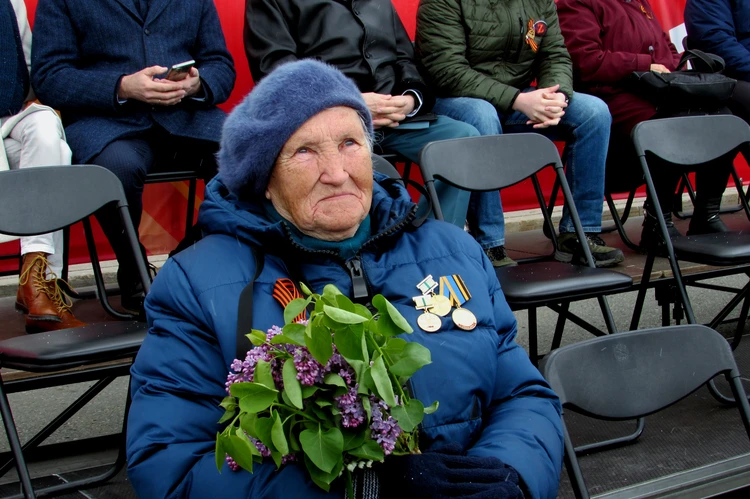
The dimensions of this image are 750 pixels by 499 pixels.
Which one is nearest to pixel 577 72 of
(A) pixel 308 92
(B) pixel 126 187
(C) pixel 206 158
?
(C) pixel 206 158

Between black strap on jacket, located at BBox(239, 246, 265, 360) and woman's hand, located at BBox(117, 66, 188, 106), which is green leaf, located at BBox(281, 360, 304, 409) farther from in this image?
woman's hand, located at BBox(117, 66, 188, 106)

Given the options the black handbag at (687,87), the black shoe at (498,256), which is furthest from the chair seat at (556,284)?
the black handbag at (687,87)

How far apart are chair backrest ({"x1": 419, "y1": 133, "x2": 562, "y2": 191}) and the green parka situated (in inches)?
26.4

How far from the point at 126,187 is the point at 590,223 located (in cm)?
233

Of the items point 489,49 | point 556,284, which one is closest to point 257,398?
point 556,284

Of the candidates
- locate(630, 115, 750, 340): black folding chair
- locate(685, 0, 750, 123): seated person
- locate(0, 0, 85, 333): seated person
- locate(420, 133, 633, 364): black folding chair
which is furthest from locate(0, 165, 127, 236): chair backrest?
locate(685, 0, 750, 123): seated person

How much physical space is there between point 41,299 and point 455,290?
1862mm

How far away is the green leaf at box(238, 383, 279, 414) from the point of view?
1.16 m

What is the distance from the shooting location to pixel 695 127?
3.52 meters

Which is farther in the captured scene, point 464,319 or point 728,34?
point 728,34

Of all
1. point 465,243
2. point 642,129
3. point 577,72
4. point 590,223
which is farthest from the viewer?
point 577,72

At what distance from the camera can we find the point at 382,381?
1.15 metres

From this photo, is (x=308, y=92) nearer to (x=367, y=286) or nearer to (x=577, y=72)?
(x=367, y=286)

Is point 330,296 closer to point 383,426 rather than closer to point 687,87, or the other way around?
point 383,426
